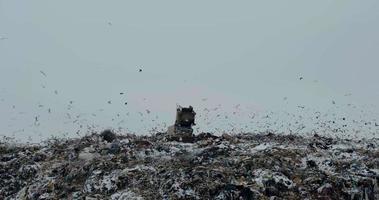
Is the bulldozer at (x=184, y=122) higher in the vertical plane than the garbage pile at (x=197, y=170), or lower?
higher

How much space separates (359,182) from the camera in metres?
10.3

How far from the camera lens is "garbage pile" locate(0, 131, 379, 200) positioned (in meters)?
10.2

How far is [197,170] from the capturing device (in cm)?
1076

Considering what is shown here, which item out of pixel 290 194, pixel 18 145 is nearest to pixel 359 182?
pixel 290 194

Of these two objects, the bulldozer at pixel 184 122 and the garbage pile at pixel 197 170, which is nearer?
the garbage pile at pixel 197 170

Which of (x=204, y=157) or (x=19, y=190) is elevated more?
(x=204, y=157)

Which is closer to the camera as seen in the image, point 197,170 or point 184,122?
point 197,170

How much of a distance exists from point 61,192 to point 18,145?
14.6 ft

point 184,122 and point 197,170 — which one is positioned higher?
point 184,122

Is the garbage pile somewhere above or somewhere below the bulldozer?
below

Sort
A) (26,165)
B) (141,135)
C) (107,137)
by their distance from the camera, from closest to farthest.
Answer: (26,165) < (107,137) < (141,135)

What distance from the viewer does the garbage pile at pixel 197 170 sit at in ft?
33.6

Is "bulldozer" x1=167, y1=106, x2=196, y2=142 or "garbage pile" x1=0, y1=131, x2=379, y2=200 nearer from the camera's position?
"garbage pile" x1=0, y1=131, x2=379, y2=200

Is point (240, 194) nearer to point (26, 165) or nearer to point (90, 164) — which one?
point (90, 164)
